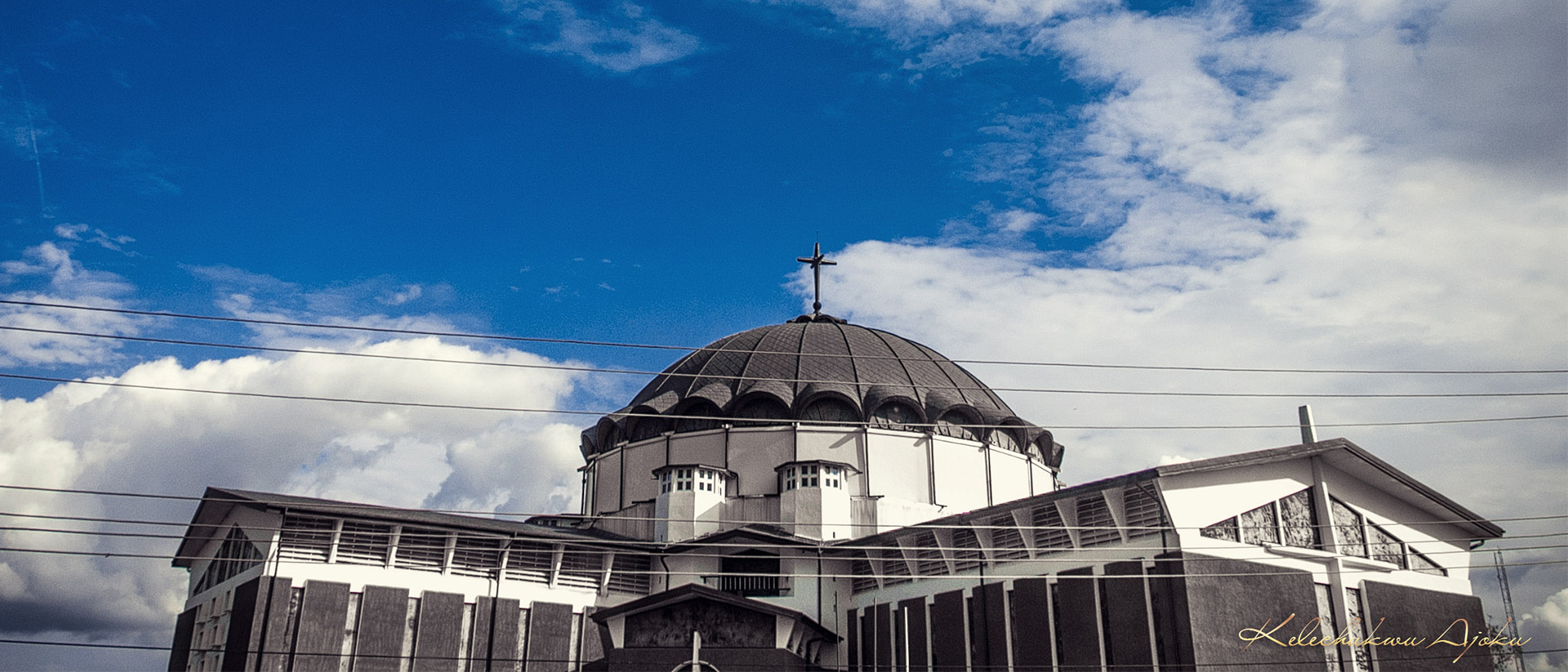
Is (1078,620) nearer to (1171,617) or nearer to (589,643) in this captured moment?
(1171,617)

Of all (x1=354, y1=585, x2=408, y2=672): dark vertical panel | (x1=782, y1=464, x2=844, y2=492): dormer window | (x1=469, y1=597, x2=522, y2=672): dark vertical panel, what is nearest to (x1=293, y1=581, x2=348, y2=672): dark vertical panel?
(x1=354, y1=585, x2=408, y2=672): dark vertical panel

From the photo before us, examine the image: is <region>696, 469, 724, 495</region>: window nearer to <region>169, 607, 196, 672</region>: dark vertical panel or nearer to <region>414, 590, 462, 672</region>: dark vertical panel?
<region>414, 590, 462, 672</region>: dark vertical panel

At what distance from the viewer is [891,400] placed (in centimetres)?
4575

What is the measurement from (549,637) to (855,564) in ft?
33.6

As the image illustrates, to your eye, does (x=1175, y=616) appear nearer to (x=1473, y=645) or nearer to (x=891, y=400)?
(x=1473, y=645)

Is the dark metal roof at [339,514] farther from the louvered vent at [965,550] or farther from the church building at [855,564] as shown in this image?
the louvered vent at [965,550]

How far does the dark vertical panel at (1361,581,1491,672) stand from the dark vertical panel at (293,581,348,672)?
2757 centimetres

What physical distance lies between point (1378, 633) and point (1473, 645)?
A: 418 centimetres

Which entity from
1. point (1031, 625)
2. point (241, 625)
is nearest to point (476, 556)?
point (241, 625)

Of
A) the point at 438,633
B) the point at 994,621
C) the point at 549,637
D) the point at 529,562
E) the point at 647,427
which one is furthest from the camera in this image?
the point at 647,427

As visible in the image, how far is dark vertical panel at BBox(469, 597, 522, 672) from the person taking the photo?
35.0 m

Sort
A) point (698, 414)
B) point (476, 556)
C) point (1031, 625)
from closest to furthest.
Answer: point (1031, 625)
point (476, 556)
point (698, 414)

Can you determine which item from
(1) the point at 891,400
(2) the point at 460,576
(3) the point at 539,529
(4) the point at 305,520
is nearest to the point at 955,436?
(1) the point at 891,400

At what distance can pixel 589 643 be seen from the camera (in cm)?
3728
